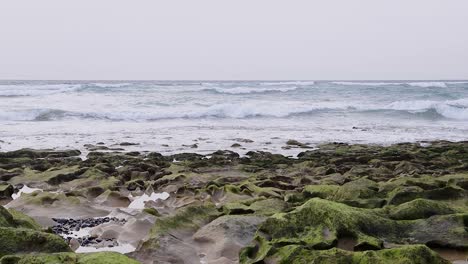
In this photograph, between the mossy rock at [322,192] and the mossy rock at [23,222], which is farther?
the mossy rock at [322,192]

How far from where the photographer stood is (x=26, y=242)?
11.9 feet

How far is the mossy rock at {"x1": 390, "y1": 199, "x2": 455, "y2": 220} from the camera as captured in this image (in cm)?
478

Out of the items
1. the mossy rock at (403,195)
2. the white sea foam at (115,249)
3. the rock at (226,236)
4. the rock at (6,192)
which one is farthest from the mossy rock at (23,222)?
the mossy rock at (403,195)

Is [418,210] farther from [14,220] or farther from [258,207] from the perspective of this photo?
[14,220]

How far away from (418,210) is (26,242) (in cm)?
359

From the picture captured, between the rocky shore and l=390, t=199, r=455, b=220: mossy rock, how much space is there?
0.5 inches

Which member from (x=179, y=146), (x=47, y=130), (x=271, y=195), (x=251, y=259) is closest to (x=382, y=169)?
(x=271, y=195)

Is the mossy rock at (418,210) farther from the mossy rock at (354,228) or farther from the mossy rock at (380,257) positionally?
the mossy rock at (380,257)

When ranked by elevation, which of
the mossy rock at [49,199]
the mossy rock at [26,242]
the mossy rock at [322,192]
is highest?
the mossy rock at [26,242]

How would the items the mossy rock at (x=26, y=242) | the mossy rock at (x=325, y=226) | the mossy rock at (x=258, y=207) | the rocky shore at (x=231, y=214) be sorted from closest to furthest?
1. the mossy rock at (x=26, y=242)
2. the rocky shore at (x=231, y=214)
3. the mossy rock at (x=325, y=226)
4. the mossy rock at (x=258, y=207)

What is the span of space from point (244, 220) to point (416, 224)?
163 centimetres

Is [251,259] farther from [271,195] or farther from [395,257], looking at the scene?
[271,195]

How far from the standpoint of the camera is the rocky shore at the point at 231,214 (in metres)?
3.72

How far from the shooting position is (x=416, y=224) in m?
4.53
